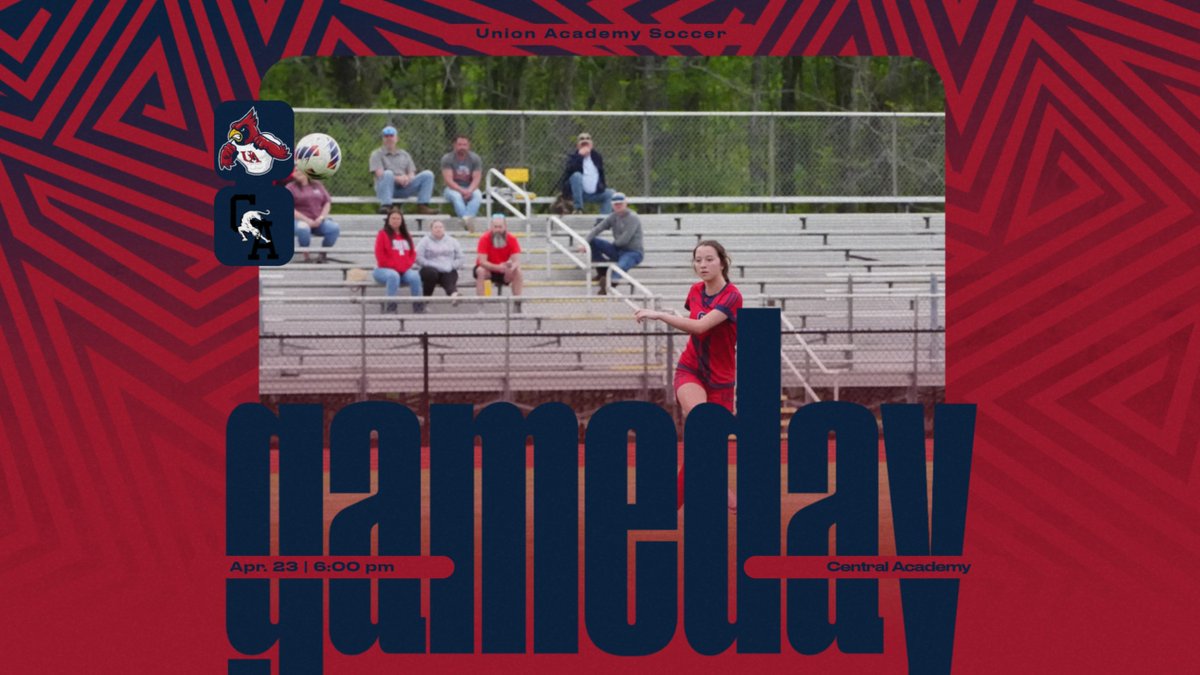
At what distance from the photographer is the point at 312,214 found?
17.2 metres

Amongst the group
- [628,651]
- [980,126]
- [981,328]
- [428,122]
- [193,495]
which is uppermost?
[428,122]

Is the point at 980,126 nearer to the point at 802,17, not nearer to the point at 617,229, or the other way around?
the point at 802,17

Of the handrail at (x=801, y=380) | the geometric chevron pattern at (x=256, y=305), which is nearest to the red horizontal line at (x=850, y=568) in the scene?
the geometric chevron pattern at (x=256, y=305)

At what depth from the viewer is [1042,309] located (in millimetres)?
7051

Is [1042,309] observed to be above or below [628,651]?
above

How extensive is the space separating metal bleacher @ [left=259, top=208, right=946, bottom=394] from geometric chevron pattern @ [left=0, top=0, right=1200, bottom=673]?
6675 millimetres

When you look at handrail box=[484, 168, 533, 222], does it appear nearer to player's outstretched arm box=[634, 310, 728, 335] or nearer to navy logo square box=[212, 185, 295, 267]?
player's outstretched arm box=[634, 310, 728, 335]

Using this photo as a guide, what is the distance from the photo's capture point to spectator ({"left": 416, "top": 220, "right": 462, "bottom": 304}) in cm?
1622

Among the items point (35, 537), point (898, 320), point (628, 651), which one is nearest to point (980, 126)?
point (628, 651)

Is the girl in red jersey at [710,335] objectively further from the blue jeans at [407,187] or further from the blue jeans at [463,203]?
the blue jeans at [463,203]

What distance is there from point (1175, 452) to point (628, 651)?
2410mm

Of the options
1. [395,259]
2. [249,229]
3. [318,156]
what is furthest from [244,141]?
[395,259]

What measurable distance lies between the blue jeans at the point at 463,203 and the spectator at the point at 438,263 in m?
2.29

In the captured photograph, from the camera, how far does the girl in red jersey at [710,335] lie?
8297 millimetres
